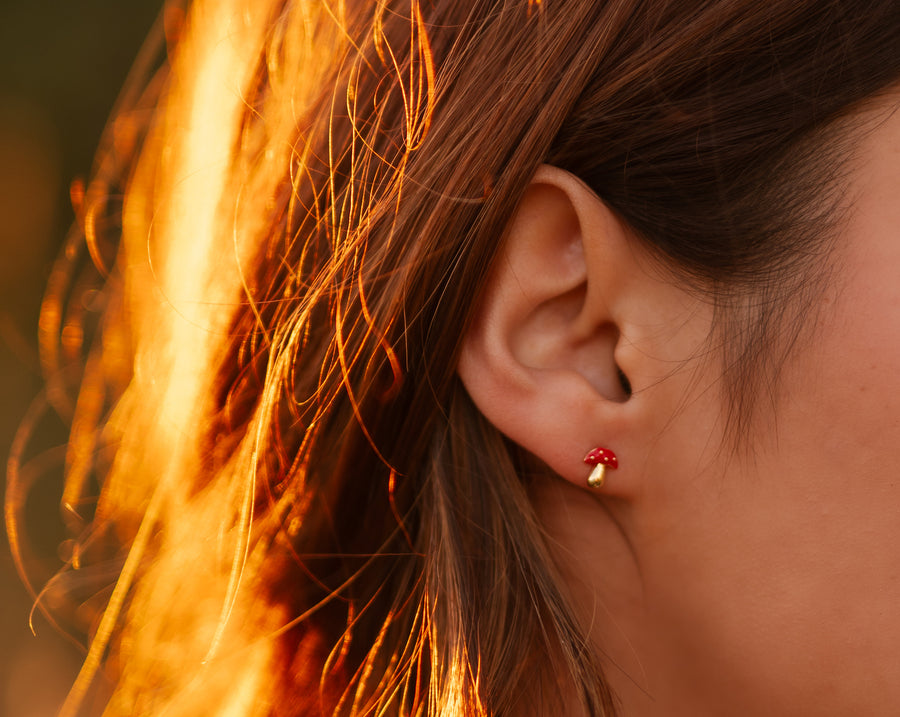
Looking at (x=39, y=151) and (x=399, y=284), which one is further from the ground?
(x=399, y=284)

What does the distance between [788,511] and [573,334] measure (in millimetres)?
341

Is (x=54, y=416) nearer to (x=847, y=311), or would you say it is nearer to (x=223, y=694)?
(x=223, y=694)

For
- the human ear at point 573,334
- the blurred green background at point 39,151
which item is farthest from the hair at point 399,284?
the blurred green background at point 39,151

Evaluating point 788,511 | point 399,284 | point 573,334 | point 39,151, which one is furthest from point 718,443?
point 39,151

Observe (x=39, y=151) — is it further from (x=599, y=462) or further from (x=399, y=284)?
(x=599, y=462)

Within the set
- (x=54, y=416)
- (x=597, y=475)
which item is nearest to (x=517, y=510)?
(x=597, y=475)

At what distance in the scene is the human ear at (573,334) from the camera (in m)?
1.10

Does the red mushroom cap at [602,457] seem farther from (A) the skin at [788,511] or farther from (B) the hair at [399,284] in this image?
(B) the hair at [399,284]

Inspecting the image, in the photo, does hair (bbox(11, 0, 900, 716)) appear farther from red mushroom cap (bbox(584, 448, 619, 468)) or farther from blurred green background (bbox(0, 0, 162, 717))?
blurred green background (bbox(0, 0, 162, 717))

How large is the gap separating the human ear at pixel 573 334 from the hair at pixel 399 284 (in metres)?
0.04

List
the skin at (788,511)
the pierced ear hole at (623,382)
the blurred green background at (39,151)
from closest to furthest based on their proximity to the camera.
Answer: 1. the skin at (788,511)
2. the pierced ear hole at (623,382)
3. the blurred green background at (39,151)

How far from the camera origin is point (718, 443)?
109 centimetres

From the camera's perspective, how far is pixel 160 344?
1538 mm

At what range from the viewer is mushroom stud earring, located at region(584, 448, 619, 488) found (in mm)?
1116
